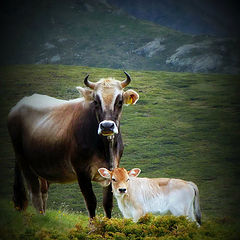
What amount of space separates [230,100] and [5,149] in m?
25.6

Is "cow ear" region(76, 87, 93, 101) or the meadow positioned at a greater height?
"cow ear" region(76, 87, 93, 101)

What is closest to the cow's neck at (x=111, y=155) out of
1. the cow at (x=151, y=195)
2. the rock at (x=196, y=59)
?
the cow at (x=151, y=195)

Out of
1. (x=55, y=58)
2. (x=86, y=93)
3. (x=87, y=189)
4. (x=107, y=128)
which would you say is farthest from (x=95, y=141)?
(x=55, y=58)

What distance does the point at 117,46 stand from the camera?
88.0 m

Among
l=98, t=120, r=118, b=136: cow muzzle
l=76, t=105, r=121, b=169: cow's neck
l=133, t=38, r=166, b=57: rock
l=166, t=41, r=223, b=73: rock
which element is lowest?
l=133, t=38, r=166, b=57: rock

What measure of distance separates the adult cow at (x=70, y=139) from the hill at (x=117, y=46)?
5253cm

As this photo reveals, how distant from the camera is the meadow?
17888 mm

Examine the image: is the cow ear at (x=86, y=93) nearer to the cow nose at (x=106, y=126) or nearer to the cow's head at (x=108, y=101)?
the cow's head at (x=108, y=101)

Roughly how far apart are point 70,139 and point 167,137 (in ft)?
91.2

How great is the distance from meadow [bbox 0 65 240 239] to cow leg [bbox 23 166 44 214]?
0.71 meters

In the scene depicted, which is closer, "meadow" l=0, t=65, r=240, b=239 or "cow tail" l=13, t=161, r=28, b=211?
"cow tail" l=13, t=161, r=28, b=211

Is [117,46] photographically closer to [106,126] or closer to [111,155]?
[111,155]

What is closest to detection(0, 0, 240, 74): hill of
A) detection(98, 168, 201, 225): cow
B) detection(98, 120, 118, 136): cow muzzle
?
detection(98, 168, 201, 225): cow

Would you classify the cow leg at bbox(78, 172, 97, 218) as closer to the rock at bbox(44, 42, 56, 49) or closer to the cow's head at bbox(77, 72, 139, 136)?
the cow's head at bbox(77, 72, 139, 136)
